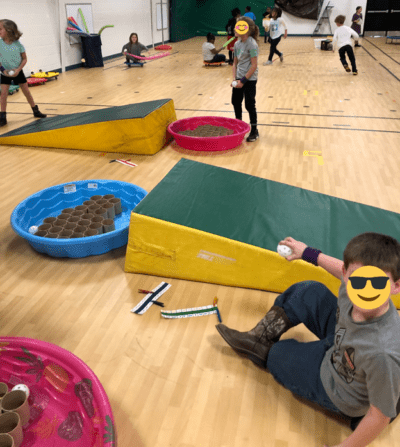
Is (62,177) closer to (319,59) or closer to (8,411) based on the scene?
(8,411)

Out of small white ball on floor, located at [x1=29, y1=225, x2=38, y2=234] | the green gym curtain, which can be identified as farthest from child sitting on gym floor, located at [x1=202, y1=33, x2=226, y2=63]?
small white ball on floor, located at [x1=29, y1=225, x2=38, y2=234]

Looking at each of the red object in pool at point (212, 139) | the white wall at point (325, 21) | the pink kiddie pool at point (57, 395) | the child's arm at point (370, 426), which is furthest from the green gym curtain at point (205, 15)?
the child's arm at point (370, 426)

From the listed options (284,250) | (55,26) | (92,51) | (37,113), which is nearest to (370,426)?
(284,250)

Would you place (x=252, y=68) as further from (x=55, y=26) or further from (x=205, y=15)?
(x=205, y=15)

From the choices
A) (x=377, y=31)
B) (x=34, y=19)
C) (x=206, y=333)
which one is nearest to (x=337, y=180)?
(x=206, y=333)

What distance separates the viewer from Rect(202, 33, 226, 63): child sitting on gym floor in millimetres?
9413

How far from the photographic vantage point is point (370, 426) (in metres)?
1.15

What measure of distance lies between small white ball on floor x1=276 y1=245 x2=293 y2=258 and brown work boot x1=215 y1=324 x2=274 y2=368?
1.39ft

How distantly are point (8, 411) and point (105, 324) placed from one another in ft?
2.13

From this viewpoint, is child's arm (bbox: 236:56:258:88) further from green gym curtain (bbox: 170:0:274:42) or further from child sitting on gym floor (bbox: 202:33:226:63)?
green gym curtain (bbox: 170:0:274:42)

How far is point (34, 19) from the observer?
25.7ft

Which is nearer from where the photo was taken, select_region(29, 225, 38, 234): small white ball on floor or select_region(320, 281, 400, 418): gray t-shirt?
select_region(320, 281, 400, 418): gray t-shirt

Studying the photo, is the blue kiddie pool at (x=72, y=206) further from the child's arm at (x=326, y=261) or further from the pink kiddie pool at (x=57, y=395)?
the child's arm at (x=326, y=261)

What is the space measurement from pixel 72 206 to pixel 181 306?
153cm
